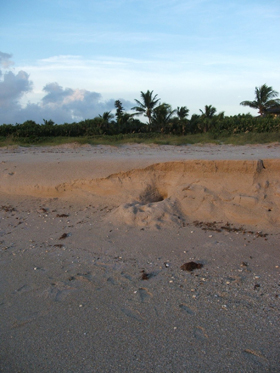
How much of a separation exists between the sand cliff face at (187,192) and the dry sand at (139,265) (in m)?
0.02

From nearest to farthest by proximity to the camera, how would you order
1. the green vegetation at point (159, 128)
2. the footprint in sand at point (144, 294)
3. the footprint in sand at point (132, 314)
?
the footprint in sand at point (132, 314) → the footprint in sand at point (144, 294) → the green vegetation at point (159, 128)

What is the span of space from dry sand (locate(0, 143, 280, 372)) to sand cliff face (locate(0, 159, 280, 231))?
2cm

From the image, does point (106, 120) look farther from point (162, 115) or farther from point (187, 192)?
point (187, 192)

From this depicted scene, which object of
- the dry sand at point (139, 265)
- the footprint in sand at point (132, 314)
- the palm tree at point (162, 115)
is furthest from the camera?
the palm tree at point (162, 115)

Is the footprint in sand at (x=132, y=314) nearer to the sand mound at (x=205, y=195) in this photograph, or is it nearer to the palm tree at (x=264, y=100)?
the sand mound at (x=205, y=195)

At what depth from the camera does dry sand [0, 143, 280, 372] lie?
9.33ft

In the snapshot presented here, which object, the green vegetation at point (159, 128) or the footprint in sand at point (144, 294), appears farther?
the green vegetation at point (159, 128)

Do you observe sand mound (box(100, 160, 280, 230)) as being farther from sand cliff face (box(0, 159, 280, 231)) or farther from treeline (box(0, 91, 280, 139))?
treeline (box(0, 91, 280, 139))

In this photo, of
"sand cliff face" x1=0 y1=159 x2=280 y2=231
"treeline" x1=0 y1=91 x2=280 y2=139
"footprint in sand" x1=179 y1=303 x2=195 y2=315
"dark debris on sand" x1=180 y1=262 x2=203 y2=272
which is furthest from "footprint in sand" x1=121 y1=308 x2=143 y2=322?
"treeline" x1=0 y1=91 x2=280 y2=139

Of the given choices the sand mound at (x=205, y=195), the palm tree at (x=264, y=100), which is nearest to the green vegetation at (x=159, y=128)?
the palm tree at (x=264, y=100)

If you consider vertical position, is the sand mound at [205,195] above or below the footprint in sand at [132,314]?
above

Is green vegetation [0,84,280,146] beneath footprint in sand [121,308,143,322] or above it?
above

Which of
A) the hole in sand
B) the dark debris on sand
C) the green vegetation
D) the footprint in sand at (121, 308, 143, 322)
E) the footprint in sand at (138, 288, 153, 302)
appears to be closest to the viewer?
the footprint in sand at (121, 308, 143, 322)

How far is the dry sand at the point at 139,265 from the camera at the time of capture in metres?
2.84
